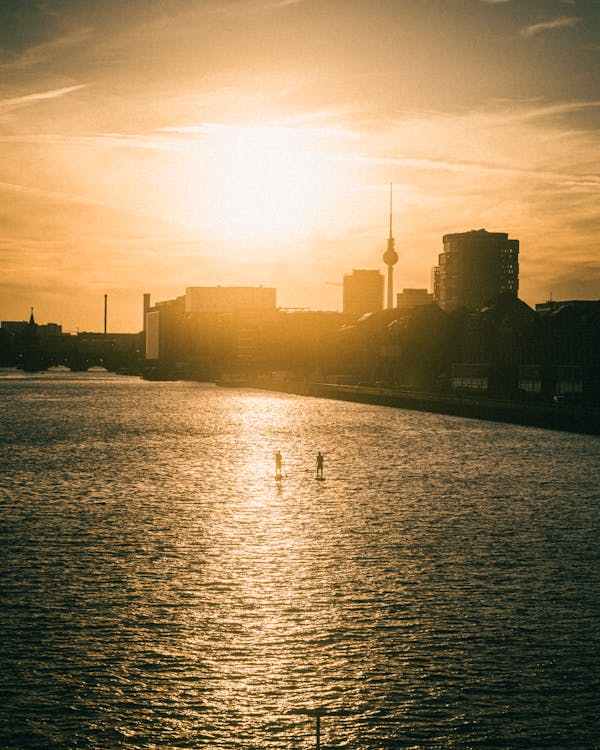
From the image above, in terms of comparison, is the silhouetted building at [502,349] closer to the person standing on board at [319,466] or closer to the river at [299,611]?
the person standing on board at [319,466]

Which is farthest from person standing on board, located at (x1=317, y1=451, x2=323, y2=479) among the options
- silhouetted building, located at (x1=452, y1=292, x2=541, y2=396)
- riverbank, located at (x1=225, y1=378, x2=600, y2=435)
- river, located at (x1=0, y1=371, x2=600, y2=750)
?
silhouetted building, located at (x1=452, y1=292, x2=541, y2=396)

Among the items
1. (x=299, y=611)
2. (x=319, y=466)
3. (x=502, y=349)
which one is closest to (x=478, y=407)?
(x=502, y=349)

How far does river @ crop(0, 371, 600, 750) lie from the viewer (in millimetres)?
10984

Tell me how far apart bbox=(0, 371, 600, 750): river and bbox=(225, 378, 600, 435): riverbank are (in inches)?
1188

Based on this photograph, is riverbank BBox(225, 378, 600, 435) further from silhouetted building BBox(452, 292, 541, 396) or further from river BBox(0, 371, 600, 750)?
river BBox(0, 371, 600, 750)

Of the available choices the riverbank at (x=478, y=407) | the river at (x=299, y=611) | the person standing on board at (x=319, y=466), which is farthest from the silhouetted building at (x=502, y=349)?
the river at (x=299, y=611)

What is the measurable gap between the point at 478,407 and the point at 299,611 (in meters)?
69.9

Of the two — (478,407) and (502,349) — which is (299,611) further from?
(502,349)

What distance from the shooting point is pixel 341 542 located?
74.9ft

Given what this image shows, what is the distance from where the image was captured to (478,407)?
277ft

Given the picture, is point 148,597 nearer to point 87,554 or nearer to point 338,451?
point 87,554

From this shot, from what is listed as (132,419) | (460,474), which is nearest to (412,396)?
(132,419)

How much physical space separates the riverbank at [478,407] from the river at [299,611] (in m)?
30.2

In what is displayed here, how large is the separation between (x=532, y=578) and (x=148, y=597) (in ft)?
22.9
